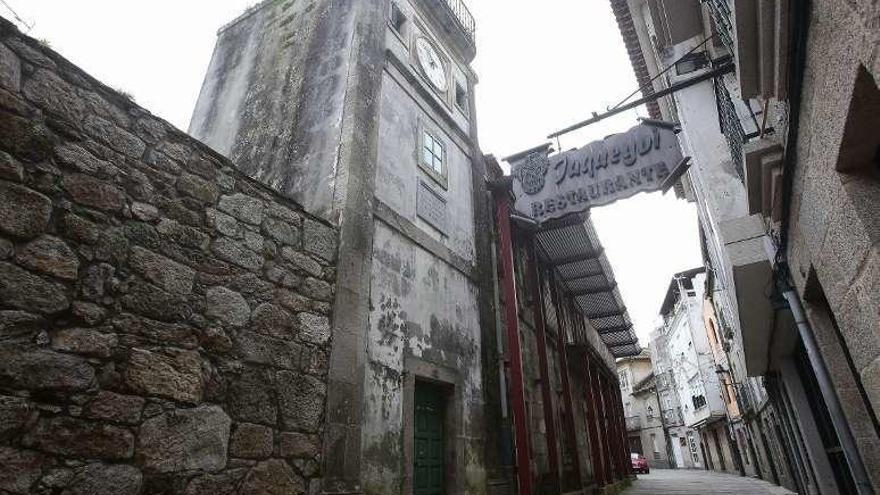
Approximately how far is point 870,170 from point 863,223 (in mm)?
291

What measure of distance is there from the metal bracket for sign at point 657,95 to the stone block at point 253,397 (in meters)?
4.83

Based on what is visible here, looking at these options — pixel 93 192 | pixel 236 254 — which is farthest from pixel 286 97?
pixel 93 192

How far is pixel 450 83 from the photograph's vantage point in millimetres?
9773

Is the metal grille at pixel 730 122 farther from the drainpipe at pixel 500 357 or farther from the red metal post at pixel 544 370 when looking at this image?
the red metal post at pixel 544 370

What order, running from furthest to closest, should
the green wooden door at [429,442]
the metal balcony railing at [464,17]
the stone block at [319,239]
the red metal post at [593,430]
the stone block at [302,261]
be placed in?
1. the red metal post at [593,430]
2. the metal balcony railing at [464,17]
3. the green wooden door at [429,442]
4. the stone block at [319,239]
5. the stone block at [302,261]

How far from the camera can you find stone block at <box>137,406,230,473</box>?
323cm

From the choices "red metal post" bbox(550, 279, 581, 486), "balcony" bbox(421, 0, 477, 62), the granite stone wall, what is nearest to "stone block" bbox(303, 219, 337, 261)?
the granite stone wall

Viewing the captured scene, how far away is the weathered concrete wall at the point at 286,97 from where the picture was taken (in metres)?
6.29

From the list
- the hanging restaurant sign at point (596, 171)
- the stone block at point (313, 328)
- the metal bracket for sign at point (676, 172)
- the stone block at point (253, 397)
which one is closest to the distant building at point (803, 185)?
the metal bracket for sign at point (676, 172)

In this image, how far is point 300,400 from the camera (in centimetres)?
440

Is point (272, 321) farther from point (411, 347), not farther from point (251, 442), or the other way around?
point (411, 347)

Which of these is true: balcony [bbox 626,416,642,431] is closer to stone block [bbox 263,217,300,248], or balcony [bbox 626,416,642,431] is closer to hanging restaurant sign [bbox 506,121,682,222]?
hanging restaurant sign [bbox 506,121,682,222]

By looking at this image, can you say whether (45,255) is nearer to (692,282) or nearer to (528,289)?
(528,289)

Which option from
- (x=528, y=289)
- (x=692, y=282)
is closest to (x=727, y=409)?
(x=692, y=282)
